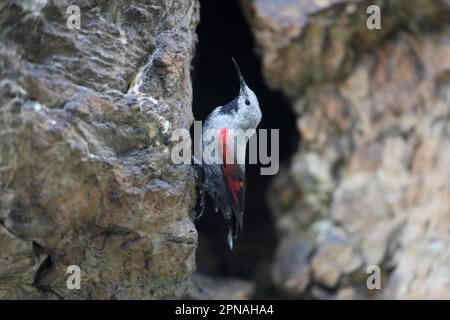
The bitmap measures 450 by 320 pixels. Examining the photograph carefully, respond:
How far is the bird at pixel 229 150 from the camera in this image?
3975 mm

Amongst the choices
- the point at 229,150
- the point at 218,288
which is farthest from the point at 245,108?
the point at 218,288

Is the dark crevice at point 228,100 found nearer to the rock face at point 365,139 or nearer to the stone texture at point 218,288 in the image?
the stone texture at point 218,288

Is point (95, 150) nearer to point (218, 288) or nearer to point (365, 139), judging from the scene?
point (218, 288)

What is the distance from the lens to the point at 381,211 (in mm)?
4602

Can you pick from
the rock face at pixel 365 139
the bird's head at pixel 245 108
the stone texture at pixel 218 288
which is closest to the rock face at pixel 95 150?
the bird's head at pixel 245 108

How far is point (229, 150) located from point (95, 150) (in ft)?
4.15

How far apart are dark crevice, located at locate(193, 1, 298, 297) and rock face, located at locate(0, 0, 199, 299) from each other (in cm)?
180

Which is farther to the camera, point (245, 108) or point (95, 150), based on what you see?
point (245, 108)

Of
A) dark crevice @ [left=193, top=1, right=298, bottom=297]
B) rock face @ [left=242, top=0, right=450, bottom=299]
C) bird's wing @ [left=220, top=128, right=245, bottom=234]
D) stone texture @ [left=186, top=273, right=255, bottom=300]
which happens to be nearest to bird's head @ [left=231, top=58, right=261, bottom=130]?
bird's wing @ [left=220, top=128, right=245, bottom=234]

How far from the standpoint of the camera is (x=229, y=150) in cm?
401

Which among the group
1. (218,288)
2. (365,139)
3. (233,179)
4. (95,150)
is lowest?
(218,288)

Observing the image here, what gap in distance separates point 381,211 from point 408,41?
49.9 inches

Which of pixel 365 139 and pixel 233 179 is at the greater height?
pixel 365 139

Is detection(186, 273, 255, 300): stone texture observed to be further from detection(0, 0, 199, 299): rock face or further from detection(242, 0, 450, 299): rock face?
detection(0, 0, 199, 299): rock face
